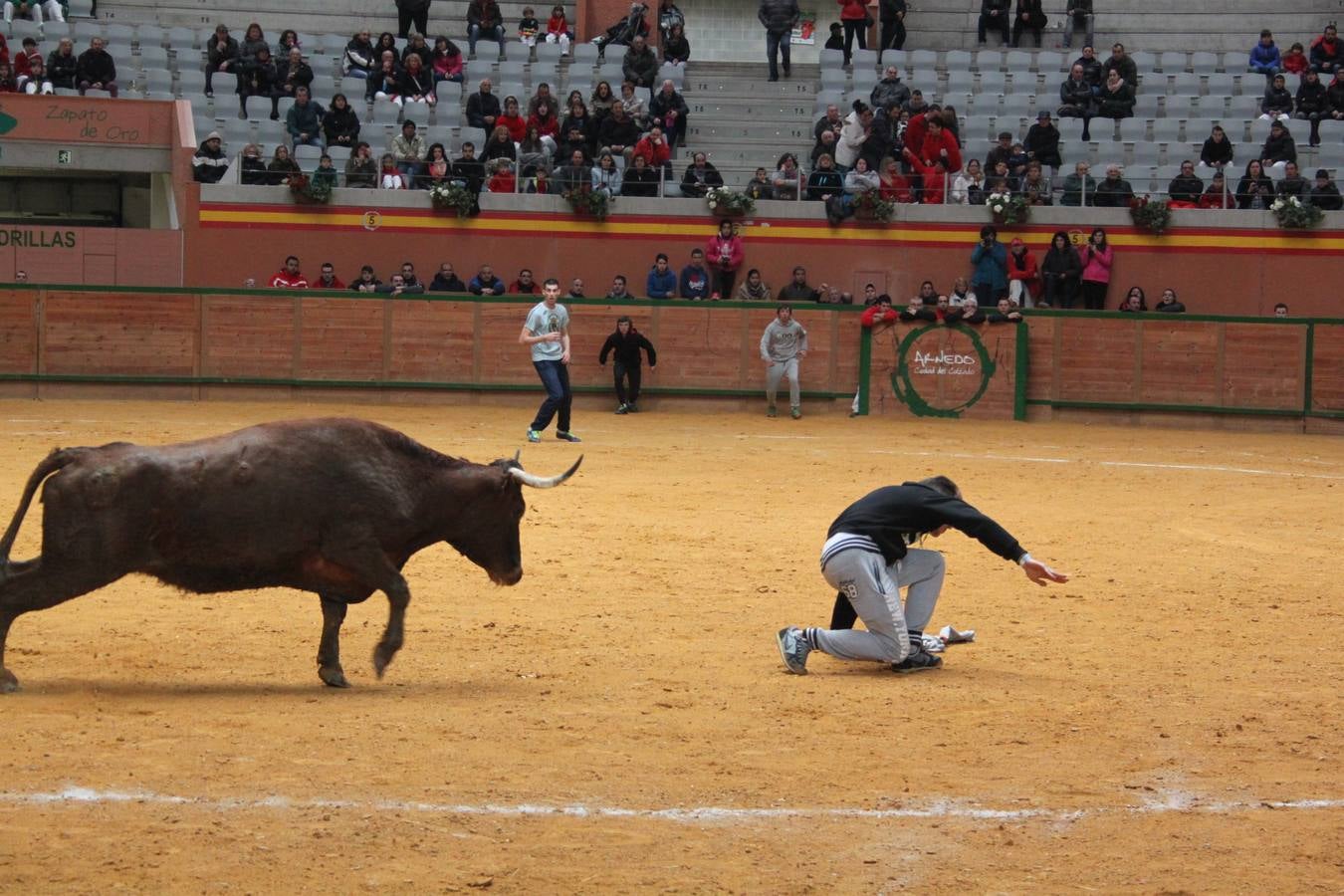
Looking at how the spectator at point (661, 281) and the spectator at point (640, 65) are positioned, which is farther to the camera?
the spectator at point (640, 65)

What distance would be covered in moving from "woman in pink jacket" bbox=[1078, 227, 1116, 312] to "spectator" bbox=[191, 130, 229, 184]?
14598mm

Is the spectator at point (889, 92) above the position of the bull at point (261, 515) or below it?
above

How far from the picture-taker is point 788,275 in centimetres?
3055

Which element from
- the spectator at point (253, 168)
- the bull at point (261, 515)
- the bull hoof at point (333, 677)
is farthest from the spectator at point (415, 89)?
the bull hoof at point (333, 677)

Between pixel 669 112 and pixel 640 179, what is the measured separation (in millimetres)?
1898

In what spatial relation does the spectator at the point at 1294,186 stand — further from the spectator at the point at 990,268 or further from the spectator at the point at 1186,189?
the spectator at the point at 990,268

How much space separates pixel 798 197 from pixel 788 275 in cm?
136

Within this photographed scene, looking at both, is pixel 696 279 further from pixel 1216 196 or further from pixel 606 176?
pixel 1216 196

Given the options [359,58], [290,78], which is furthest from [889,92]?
[290,78]

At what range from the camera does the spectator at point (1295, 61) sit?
32.3 meters

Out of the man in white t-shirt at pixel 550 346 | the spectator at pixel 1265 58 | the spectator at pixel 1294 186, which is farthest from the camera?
the spectator at pixel 1265 58

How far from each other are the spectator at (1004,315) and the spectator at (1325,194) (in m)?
5.86

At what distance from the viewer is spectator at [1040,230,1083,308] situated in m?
28.8

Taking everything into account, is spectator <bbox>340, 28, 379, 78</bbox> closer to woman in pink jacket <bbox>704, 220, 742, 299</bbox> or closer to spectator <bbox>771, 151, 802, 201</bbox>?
woman in pink jacket <bbox>704, 220, 742, 299</bbox>
